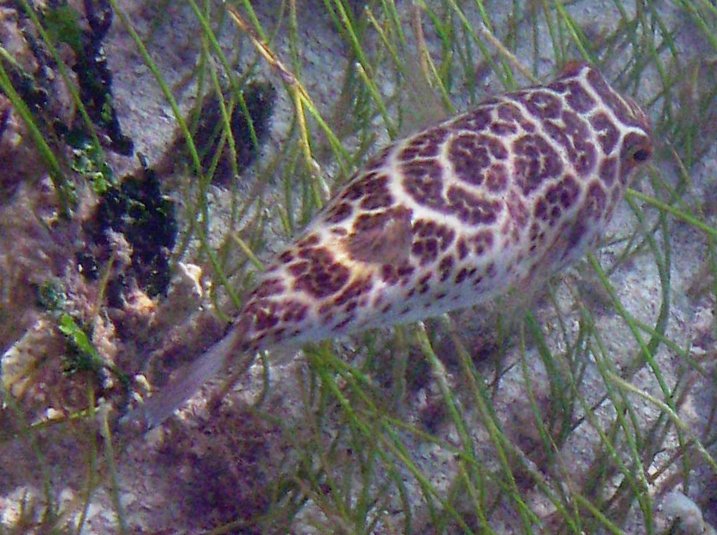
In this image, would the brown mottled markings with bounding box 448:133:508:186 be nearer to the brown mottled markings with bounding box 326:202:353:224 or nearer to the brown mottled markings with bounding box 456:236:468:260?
the brown mottled markings with bounding box 456:236:468:260

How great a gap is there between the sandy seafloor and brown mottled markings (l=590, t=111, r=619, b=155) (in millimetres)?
1182

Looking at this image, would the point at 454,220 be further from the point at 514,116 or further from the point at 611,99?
the point at 611,99

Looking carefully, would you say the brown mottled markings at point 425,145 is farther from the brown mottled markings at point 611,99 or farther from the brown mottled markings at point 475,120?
the brown mottled markings at point 611,99

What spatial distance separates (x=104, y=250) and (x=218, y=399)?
0.83 metres

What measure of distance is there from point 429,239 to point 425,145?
40cm

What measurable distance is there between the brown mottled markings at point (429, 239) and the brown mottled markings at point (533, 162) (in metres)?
0.38

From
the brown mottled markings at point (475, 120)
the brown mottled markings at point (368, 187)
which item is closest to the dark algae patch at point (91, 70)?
the brown mottled markings at point (368, 187)

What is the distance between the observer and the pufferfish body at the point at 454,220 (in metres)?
A: 1.84

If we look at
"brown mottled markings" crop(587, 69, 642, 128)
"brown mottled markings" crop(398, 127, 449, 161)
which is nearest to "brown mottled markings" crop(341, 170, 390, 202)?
"brown mottled markings" crop(398, 127, 449, 161)

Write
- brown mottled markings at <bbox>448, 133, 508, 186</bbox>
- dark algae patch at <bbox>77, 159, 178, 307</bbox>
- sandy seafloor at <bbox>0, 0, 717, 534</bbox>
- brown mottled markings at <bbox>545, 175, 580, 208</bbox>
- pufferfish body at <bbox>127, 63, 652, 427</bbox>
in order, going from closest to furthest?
pufferfish body at <bbox>127, 63, 652, 427</bbox>, brown mottled markings at <bbox>448, 133, 508, 186</bbox>, brown mottled markings at <bbox>545, 175, 580, 208</bbox>, sandy seafloor at <bbox>0, 0, 717, 534</bbox>, dark algae patch at <bbox>77, 159, 178, 307</bbox>

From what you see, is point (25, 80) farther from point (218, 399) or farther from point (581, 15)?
point (581, 15)

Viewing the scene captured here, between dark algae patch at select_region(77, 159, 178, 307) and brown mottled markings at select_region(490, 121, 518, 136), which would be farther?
dark algae patch at select_region(77, 159, 178, 307)

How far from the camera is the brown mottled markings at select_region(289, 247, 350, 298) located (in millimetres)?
1844

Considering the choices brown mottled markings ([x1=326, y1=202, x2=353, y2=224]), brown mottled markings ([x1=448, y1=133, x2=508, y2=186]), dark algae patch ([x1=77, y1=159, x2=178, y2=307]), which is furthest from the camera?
dark algae patch ([x1=77, y1=159, x2=178, y2=307])
